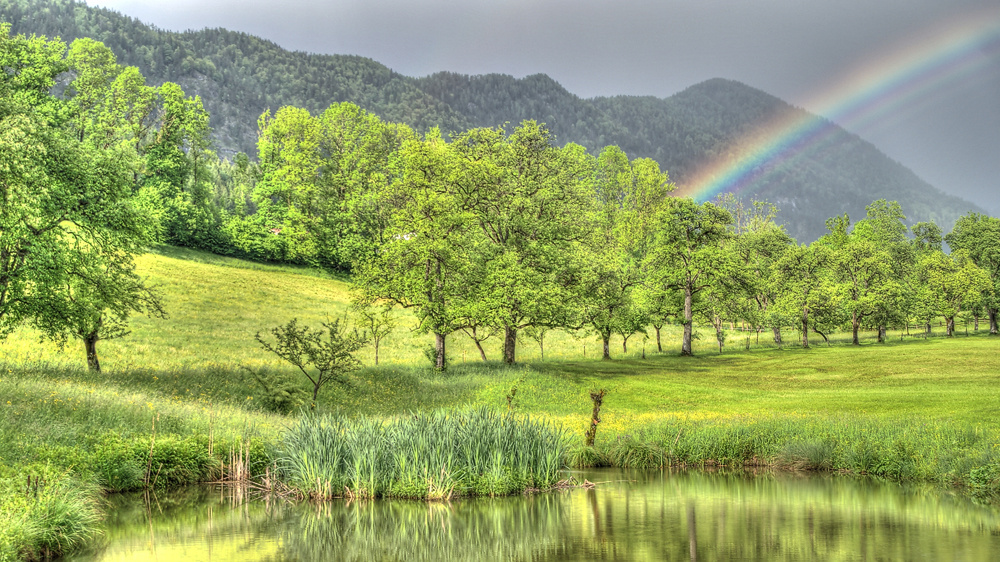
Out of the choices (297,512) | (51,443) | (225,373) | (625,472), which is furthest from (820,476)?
(225,373)

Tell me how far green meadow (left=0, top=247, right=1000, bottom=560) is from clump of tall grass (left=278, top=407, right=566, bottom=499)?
0.38 meters

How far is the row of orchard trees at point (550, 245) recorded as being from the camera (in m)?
46.6

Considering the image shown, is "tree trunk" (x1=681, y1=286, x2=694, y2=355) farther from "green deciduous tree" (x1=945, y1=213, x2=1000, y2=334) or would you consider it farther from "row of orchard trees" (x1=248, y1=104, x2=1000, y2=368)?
"green deciduous tree" (x1=945, y1=213, x2=1000, y2=334)

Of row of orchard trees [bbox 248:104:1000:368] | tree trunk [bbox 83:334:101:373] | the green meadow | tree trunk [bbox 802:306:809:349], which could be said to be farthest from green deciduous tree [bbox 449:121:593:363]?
tree trunk [bbox 802:306:809:349]

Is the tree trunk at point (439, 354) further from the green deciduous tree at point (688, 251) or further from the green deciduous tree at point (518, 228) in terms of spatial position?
the green deciduous tree at point (688, 251)

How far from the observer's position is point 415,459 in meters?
19.0

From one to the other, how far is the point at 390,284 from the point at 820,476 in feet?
98.4

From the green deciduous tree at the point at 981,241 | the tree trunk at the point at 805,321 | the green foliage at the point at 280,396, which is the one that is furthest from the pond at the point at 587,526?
the green deciduous tree at the point at 981,241

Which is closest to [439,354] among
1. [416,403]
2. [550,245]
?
[416,403]

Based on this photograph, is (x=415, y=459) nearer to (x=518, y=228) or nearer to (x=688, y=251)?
(x=518, y=228)

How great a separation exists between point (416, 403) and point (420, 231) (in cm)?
1331

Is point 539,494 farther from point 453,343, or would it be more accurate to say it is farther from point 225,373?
point 453,343

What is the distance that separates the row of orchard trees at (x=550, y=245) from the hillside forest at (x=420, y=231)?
0.72 feet

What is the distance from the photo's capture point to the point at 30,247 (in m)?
27.9
